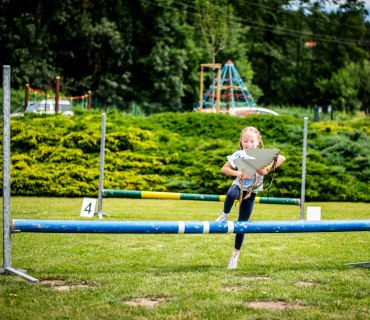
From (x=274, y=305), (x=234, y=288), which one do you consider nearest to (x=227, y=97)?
(x=234, y=288)

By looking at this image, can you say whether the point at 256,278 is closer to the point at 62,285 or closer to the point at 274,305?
the point at 274,305

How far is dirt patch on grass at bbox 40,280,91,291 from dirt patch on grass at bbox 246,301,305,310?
1.57 meters

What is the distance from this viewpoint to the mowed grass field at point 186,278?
4.84 metres

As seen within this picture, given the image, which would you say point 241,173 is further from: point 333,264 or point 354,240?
point 354,240

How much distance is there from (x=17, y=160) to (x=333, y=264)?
506 inches

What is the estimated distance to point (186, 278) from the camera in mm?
6078

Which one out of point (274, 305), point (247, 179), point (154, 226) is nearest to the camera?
point (274, 305)

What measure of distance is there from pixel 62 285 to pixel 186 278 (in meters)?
1.20

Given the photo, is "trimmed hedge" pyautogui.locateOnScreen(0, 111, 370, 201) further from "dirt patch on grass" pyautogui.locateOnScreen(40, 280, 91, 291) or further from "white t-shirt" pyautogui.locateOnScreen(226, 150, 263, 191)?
"dirt patch on grass" pyautogui.locateOnScreen(40, 280, 91, 291)

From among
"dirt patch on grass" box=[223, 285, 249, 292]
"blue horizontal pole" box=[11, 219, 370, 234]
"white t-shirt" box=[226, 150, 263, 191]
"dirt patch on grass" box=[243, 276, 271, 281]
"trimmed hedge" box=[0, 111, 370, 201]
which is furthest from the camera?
"trimmed hedge" box=[0, 111, 370, 201]

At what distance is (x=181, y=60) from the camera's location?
45.7 meters

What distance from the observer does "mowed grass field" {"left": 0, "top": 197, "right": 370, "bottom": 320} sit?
190 inches

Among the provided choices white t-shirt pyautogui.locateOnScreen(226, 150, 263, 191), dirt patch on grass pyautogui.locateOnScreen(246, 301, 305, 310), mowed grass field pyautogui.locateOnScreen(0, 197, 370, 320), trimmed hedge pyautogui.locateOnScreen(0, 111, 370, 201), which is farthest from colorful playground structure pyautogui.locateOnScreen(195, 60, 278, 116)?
dirt patch on grass pyautogui.locateOnScreen(246, 301, 305, 310)

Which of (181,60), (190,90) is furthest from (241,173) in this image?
(190,90)
